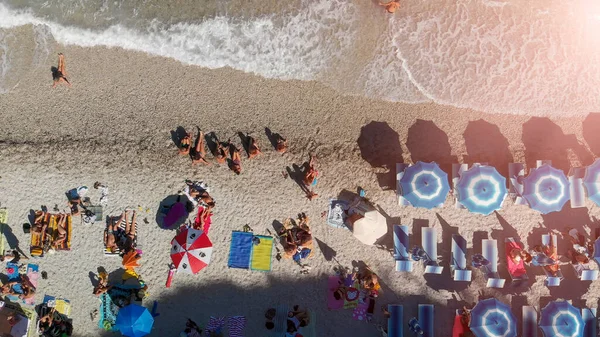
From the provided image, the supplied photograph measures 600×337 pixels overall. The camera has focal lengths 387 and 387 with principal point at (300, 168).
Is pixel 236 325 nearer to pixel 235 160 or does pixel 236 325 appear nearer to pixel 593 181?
pixel 235 160

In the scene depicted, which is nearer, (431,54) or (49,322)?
(49,322)

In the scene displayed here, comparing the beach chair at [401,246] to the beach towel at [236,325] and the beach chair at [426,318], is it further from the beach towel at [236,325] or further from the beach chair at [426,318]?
the beach towel at [236,325]

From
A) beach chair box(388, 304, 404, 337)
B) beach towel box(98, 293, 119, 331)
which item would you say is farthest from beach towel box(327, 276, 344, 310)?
beach towel box(98, 293, 119, 331)

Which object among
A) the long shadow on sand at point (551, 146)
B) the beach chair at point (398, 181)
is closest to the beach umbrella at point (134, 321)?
the beach chair at point (398, 181)

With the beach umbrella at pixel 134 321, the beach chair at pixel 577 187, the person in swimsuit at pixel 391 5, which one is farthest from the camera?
the person in swimsuit at pixel 391 5

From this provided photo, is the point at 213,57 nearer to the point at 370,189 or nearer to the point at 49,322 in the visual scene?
the point at 370,189

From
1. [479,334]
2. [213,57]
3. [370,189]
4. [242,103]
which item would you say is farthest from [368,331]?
[213,57]

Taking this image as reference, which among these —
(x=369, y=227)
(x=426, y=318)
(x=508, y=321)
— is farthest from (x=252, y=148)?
(x=508, y=321)
